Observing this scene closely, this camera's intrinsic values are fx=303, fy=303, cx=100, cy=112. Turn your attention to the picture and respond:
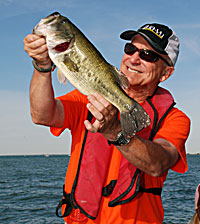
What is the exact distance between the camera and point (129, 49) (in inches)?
195

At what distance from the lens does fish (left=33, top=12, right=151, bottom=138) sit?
3170 millimetres

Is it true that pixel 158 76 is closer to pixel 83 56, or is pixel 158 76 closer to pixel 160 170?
pixel 160 170

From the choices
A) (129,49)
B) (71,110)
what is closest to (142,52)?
(129,49)

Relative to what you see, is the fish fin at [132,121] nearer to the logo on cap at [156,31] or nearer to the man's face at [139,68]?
the man's face at [139,68]

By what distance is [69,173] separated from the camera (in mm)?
4500

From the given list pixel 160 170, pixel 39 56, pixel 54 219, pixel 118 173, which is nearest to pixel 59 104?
pixel 39 56

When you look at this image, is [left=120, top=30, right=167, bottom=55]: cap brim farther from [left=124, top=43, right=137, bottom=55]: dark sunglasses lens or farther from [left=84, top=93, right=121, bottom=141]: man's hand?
[left=84, top=93, right=121, bottom=141]: man's hand

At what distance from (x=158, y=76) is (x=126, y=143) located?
6.74 ft

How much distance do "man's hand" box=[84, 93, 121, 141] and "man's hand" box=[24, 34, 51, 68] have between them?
0.73 meters

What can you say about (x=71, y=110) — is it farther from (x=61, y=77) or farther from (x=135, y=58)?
(x=135, y=58)

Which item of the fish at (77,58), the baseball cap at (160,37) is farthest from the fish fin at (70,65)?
the baseball cap at (160,37)

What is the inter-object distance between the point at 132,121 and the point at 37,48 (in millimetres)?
1336

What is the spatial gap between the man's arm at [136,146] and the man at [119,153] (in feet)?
0.04

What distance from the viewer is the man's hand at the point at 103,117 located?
3285 millimetres
